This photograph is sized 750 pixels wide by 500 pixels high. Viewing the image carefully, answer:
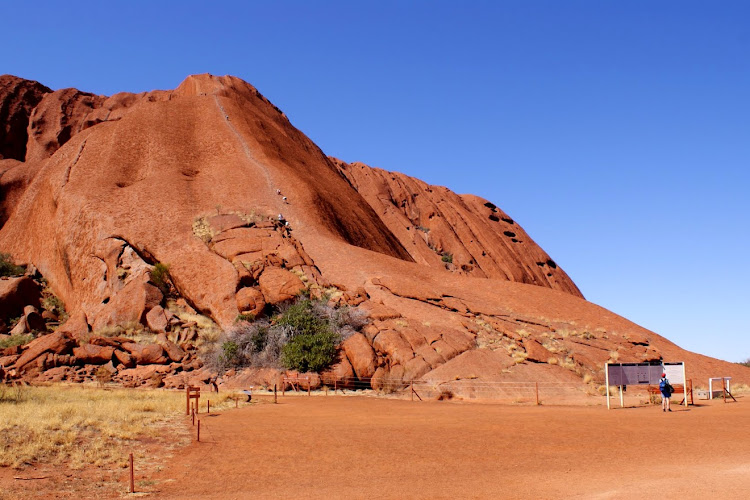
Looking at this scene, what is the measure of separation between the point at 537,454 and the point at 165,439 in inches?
322

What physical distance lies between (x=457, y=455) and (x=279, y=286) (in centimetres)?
1923

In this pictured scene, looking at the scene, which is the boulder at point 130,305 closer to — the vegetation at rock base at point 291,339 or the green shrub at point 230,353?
the vegetation at rock base at point 291,339

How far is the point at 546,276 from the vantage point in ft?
260

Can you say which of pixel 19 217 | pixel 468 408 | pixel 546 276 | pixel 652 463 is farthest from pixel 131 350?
pixel 546 276

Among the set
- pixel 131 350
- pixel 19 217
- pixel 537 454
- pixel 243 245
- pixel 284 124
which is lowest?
pixel 537 454

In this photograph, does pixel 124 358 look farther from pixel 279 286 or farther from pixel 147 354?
pixel 279 286

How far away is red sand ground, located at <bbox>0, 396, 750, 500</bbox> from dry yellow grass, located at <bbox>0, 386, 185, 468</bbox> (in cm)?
122

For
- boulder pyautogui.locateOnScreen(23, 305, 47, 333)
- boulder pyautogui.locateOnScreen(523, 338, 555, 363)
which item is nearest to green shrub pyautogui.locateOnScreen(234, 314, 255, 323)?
boulder pyautogui.locateOnScreen(23, 305, 47, 333)

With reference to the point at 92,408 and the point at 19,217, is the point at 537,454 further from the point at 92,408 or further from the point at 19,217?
the point at 19,217

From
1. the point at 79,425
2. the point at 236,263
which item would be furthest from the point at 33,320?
the point at 79,425

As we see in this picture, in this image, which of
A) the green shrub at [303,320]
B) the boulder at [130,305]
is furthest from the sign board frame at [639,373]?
the boulder at [130,305]

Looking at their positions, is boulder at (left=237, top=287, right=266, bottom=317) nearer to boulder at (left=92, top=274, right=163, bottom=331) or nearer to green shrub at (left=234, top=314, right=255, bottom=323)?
green shrub at (left=234, top=314, right=255, bottom=323)

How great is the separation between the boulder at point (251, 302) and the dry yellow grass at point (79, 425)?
8864mm

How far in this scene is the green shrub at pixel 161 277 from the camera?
3400 centimetres
